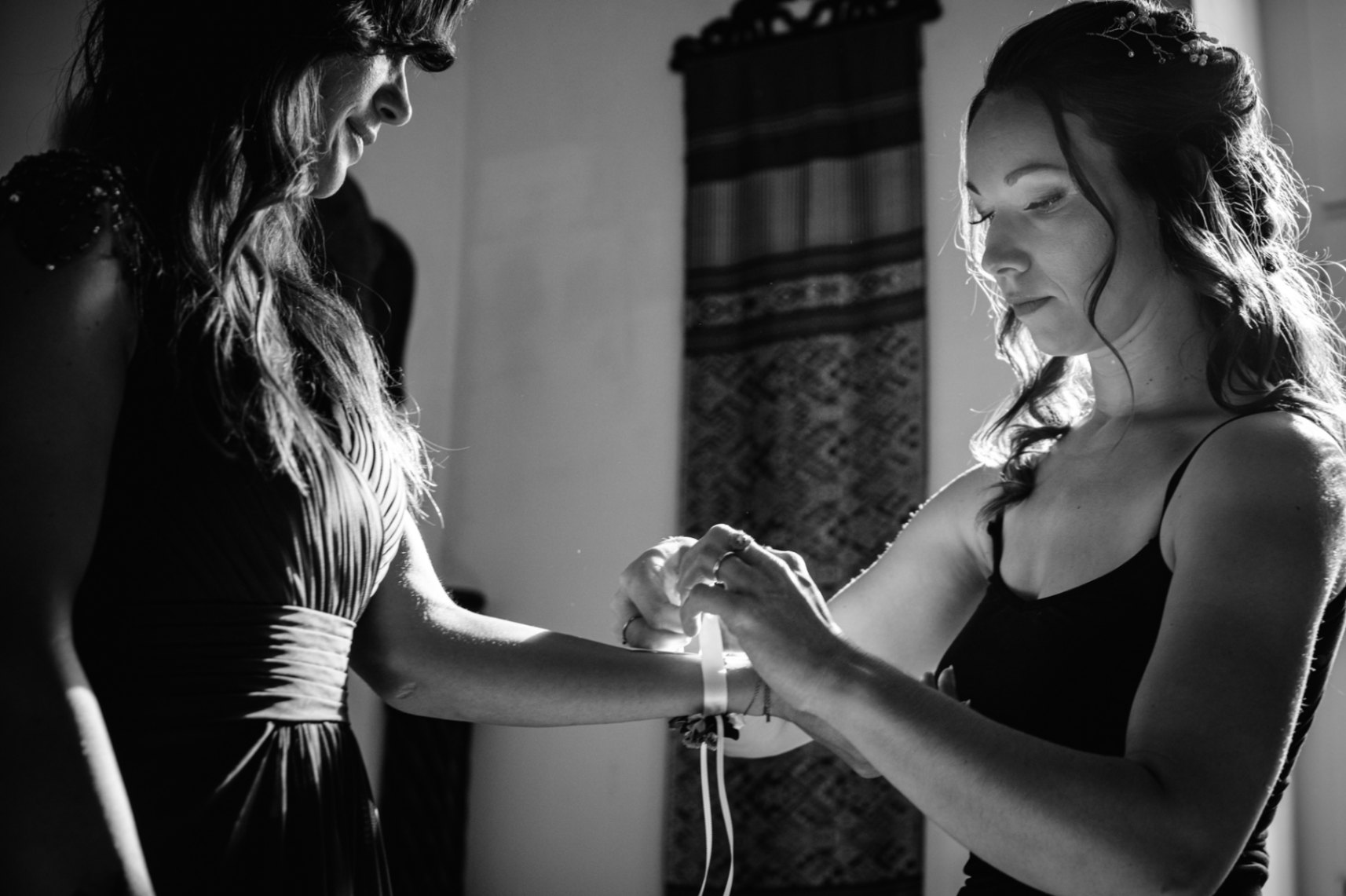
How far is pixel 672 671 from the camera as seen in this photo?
1.42 metres

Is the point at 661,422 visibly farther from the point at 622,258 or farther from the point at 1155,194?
the point at 1155,194

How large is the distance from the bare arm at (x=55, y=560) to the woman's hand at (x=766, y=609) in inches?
22.6

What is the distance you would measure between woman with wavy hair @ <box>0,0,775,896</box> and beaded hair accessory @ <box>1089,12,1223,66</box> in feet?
2.41

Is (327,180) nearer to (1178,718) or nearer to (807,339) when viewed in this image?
(1178,718)

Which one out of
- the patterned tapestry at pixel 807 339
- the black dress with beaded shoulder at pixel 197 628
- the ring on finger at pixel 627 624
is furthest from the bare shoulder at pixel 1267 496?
the patterned tapestry at pixel 807 339

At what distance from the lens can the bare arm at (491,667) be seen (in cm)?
126

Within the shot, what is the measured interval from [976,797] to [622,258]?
3362mm

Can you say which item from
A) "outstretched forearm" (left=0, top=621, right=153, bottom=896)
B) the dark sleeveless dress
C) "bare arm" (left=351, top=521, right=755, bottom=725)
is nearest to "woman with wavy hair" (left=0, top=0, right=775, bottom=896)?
"outstretched forearm" (left=0, top=621, right=153, bottom=896)

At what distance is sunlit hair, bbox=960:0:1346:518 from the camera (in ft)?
4.23

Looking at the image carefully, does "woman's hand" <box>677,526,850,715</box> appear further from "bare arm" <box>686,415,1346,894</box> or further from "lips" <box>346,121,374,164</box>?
"lips" <box>346,121,374,164</box>

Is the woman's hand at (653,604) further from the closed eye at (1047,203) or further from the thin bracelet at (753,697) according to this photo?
the closed eye at (1047,203)

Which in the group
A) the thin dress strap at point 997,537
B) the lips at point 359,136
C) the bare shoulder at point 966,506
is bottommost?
the thin dress strap at point 997,537

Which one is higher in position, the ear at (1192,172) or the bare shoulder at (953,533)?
the ear at (1192,172)

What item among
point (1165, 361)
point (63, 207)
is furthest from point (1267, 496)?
point (63, 207)
